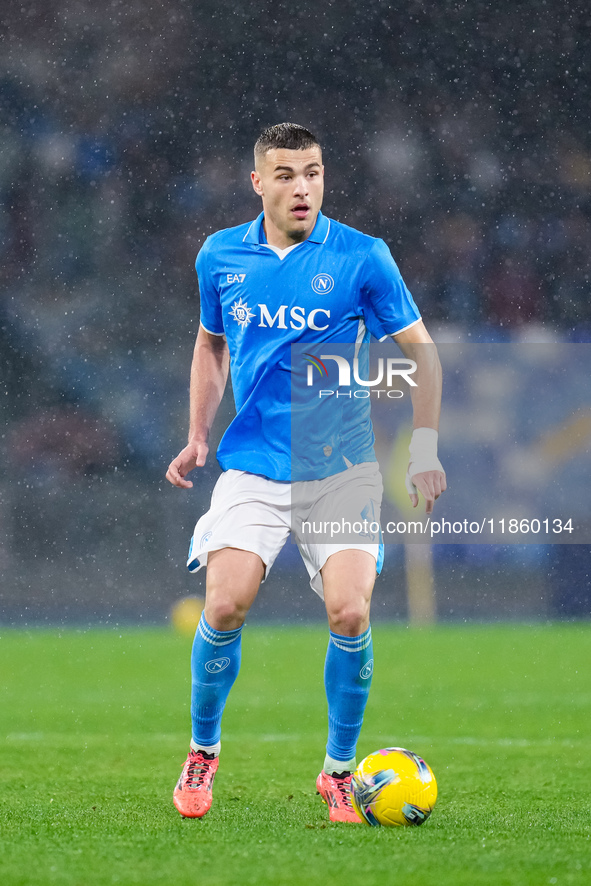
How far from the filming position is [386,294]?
3.36 m

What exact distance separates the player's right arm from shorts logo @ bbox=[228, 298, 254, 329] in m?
0.18

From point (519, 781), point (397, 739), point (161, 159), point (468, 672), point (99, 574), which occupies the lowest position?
point (99, 574)

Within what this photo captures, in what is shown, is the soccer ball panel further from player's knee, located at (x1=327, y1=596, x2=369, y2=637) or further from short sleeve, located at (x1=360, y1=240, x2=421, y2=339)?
short sleeve, located at (x1=360, y1=240, x2=421, y2=339)

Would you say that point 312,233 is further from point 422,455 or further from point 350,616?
point 350,616

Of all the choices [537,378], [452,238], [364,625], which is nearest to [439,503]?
[537,378]

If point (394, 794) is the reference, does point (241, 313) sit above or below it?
above

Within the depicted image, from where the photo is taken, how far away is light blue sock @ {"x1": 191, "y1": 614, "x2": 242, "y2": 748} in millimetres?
3238

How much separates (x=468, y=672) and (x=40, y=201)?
6.86m

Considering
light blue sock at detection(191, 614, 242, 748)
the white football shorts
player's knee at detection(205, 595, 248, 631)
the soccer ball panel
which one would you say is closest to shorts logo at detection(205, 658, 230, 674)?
light blue sock at detection(191, 614, 242, 748)

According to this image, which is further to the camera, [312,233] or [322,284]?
[312,233]

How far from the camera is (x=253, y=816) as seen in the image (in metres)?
3.13

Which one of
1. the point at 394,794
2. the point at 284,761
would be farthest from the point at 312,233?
the point at 284,761

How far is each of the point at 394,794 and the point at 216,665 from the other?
638 mm

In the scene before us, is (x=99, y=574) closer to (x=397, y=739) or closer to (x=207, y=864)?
(x=397, y=739)
